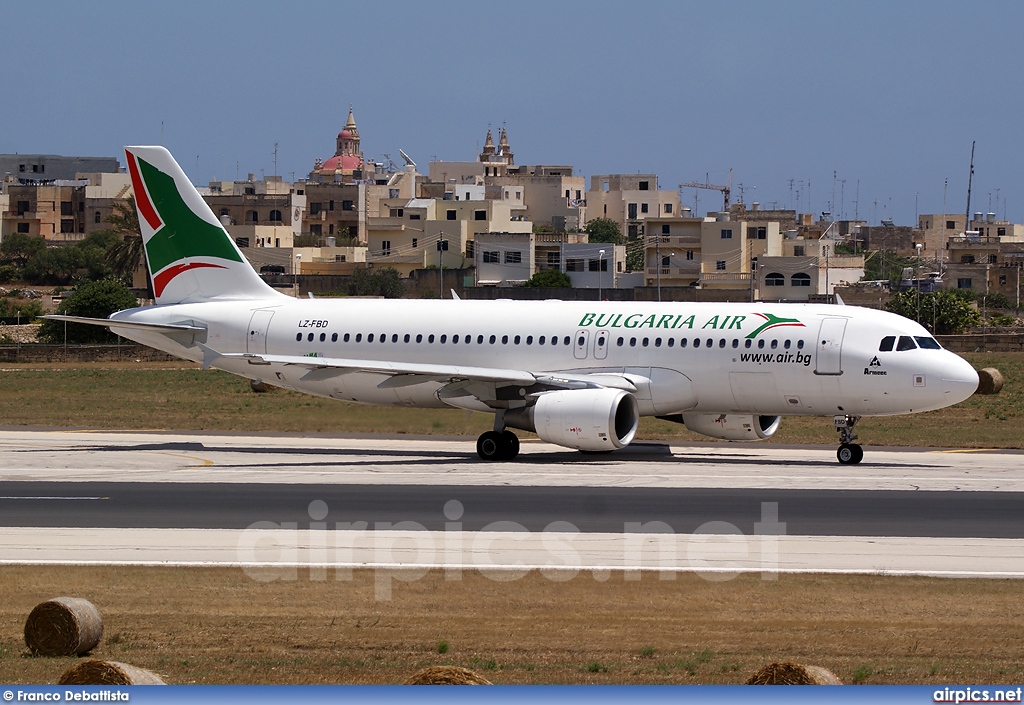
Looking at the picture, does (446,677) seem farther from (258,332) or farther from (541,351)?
(258,332)

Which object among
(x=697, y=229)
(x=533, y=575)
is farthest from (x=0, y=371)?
(x=697, y=229)

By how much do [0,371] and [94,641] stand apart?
5992 cm

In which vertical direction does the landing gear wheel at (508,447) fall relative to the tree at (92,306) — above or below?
above

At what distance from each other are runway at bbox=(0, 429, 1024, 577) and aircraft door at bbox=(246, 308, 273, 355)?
2905mm

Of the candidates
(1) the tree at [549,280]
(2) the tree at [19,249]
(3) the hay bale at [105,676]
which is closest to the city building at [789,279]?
(1) the tree at [549,280]

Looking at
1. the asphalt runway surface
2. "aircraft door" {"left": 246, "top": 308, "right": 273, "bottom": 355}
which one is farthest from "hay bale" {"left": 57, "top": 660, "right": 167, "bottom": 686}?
"aircraft door" {"left": 246, "top": 308, "right": 273, "bottom": 355}

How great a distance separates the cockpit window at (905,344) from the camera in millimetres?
35531

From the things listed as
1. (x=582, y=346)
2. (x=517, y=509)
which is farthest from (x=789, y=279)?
(x=517, y=509)

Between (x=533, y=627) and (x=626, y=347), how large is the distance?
2085cm

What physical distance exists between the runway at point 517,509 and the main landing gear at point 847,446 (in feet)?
1.44

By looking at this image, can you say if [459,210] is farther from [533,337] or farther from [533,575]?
[533,575]

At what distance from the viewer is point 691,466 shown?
3572cm

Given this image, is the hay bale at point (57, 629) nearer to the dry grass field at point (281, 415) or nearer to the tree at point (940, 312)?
the dry grass field at point (281, 415)

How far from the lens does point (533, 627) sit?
685 inches
